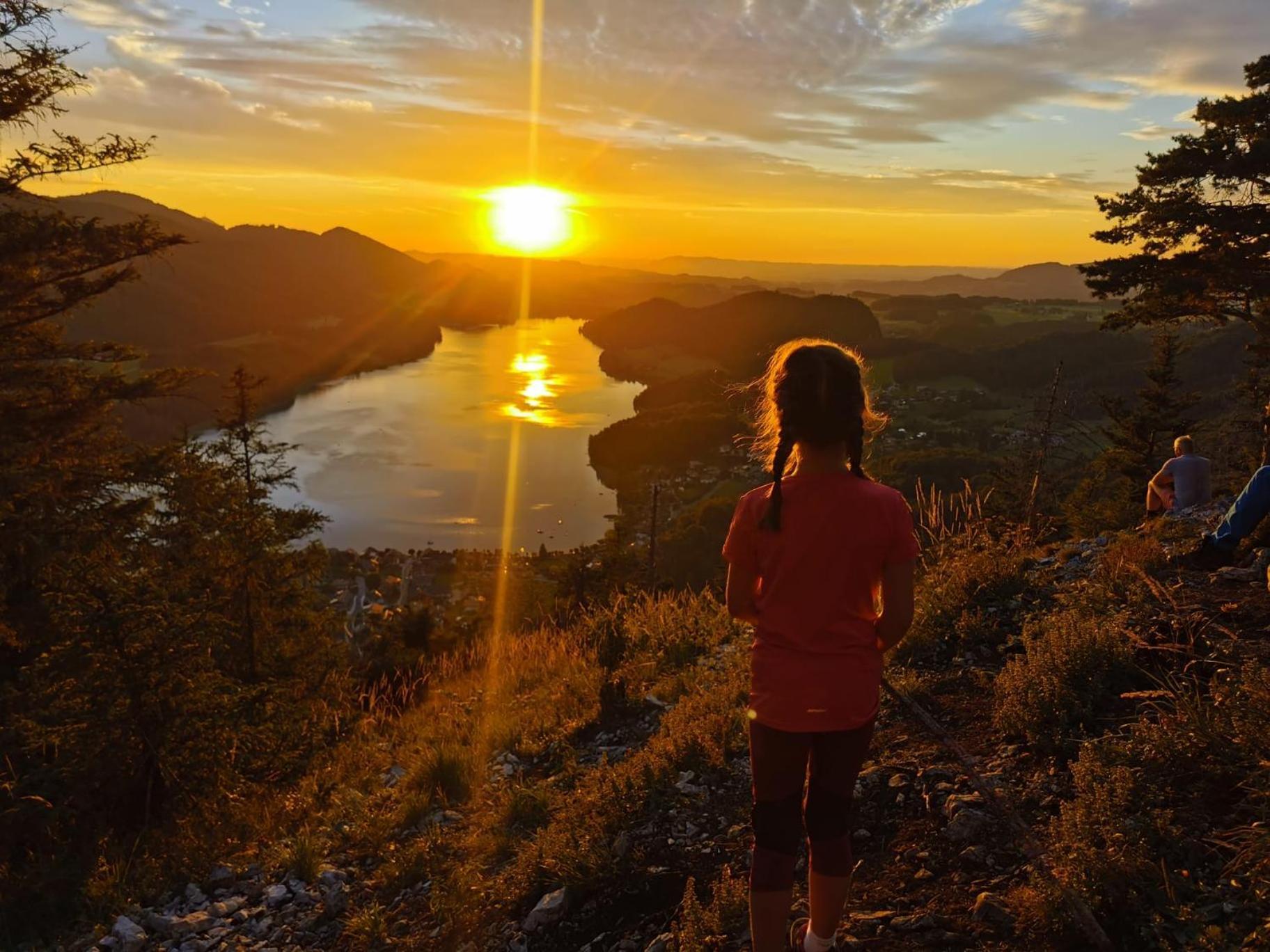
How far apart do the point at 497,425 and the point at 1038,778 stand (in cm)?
7829

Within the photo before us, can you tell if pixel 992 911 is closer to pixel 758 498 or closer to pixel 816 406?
pixel 758 498

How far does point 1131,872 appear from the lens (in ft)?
8.58

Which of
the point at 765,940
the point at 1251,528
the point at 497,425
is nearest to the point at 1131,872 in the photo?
the point at 765,940

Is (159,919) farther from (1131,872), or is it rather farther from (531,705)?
(1131,872)

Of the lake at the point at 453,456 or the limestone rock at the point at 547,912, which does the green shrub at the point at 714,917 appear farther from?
the lake at the point at 453,456

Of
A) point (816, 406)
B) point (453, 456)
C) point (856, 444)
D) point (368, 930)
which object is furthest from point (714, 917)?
point (453, 456)

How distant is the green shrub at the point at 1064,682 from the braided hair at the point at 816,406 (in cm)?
241

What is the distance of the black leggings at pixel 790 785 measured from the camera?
2.39 m

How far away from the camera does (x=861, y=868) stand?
11.2 ft

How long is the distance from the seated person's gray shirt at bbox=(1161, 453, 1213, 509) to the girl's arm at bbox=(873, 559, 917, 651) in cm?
864

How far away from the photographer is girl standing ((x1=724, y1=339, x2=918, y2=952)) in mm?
2301

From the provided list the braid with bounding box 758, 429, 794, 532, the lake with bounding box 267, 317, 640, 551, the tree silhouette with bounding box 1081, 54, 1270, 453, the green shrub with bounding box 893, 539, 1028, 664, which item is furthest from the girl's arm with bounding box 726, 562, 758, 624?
the lake with bounding box 267, 317, 640, 551

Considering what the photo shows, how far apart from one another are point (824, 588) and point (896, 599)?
24cm

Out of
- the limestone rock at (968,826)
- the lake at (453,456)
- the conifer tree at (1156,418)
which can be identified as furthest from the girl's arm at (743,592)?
the lake at (453,456)
